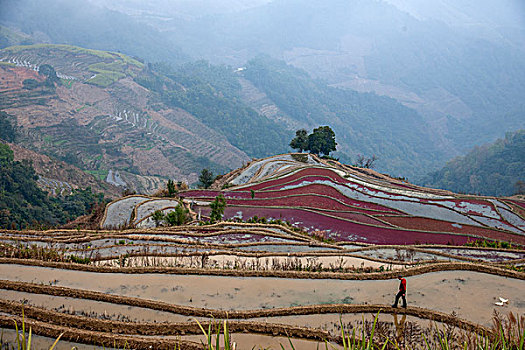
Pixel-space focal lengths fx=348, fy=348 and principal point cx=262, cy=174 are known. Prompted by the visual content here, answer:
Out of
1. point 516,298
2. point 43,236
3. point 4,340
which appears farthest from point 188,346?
point 43,236

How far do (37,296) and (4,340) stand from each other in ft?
5.63

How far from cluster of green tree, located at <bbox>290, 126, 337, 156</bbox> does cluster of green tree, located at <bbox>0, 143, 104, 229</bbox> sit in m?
29.6

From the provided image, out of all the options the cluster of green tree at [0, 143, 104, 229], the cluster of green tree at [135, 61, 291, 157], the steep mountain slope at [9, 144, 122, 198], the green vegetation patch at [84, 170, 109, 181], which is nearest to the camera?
the cluster of green tree at [0, 143, 104, 229]

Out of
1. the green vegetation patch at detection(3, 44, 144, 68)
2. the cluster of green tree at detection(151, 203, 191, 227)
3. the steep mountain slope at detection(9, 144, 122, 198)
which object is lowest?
the cluster of green tree at detection(151, 203, 191, 227)

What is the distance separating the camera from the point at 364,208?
75.4ft

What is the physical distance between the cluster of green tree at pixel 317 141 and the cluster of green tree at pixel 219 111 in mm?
79754

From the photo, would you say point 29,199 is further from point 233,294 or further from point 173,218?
point 233,294

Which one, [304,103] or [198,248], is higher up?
[304,103]

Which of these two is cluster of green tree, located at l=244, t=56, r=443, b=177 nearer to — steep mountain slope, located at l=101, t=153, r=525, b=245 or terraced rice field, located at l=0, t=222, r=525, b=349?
steep mountain slope, located at l=101, t=153, r=525, b=245

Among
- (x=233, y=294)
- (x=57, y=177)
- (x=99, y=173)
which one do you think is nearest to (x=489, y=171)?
(x=99, y=173)

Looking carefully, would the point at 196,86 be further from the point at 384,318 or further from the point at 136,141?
the point at 384,318

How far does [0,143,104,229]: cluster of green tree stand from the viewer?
3756cm

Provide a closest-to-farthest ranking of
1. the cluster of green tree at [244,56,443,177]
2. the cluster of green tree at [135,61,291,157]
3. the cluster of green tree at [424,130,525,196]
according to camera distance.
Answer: the cluster of green tree at [424,130,525,196] → the cluster of green tree at [135,61,291,157] → the cluster of green tree at [244,56,443,177]

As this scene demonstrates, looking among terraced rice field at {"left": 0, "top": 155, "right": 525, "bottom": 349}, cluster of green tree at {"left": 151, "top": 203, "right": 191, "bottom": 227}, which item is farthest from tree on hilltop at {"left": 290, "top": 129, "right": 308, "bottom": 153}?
terraced rice field at {"left": 0, "top": 155, "right": 525, "bottom": 349}
